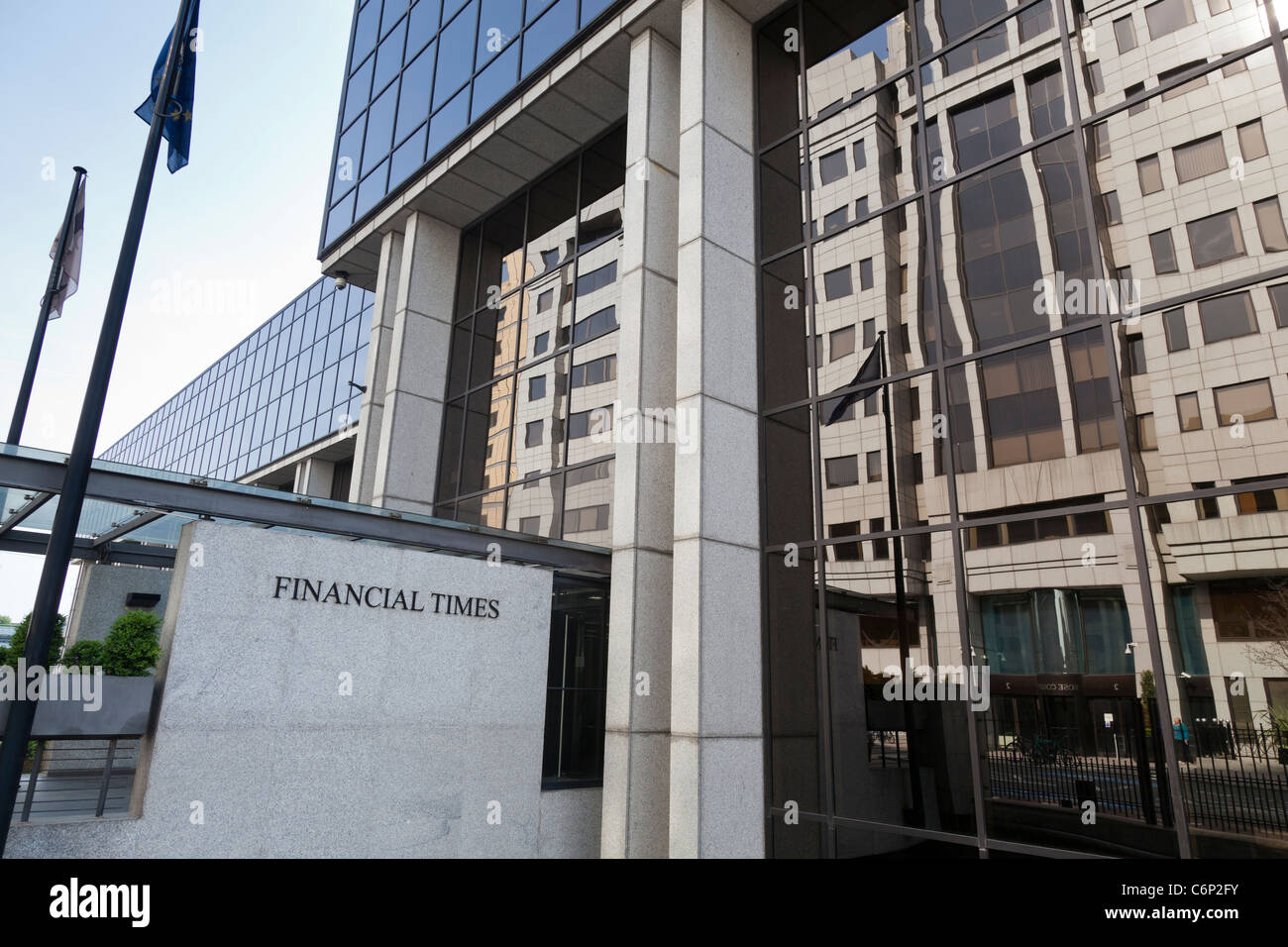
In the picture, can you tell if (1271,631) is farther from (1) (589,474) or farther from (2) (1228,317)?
(1) (589,474)

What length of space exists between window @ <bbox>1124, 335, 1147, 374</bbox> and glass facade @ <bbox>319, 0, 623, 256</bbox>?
407 inches

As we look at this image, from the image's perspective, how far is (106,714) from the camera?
7.95m

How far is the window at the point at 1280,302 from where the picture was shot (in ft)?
24.8

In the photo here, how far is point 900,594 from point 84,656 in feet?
30.0

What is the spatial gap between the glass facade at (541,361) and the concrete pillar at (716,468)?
2.80 m

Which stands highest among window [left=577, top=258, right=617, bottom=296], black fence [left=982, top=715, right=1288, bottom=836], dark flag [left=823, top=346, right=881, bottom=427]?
window [left=577, top=258, right=617, bottom=296]

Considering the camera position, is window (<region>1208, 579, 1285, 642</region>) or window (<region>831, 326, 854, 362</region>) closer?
window (<region>1208, 579, 1285, 642</region>)

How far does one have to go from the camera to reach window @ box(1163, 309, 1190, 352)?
812 cm

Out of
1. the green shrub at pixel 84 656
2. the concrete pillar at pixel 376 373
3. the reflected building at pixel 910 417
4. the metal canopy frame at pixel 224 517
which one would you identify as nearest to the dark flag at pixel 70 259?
the metal canopy frame at pixel 224 517

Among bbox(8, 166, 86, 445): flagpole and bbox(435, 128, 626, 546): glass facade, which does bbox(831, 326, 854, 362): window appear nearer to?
bbox(435, 128, 626, 546): glass facade

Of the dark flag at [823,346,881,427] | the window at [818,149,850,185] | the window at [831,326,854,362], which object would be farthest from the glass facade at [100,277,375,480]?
the dark flag at [823,346,881,427]

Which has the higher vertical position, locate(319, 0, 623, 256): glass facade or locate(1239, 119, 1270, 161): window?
locate(319, 0, 623, 256): glass facade

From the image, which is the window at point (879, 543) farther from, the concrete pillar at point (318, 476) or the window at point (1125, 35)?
the concrete pillar at point (318, 476)
